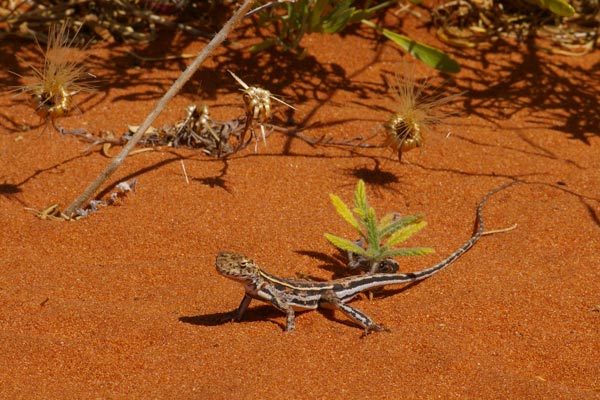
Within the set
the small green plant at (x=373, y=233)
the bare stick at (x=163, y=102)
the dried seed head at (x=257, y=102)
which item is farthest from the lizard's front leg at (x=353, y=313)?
the bare stick at (x=163, y=102)

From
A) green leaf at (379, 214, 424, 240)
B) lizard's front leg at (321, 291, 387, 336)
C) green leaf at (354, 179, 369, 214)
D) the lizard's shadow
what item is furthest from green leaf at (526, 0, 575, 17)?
the lizard's shadow

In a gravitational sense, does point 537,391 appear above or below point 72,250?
above

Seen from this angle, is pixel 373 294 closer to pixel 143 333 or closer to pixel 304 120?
pixel 143 333

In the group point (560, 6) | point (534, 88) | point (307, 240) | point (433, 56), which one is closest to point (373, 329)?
point (307, 240)

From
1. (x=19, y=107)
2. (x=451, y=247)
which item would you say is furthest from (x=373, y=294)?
(x=19, y=107)

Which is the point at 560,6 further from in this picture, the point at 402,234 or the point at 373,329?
the point at 373,329
